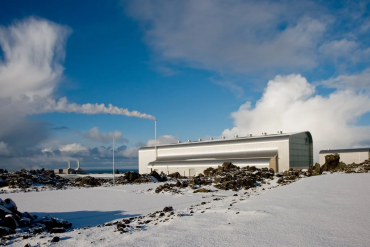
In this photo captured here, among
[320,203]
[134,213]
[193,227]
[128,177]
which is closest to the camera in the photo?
[193,227]

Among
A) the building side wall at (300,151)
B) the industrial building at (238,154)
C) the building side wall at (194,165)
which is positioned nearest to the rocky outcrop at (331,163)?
the industrial building at (238,154)

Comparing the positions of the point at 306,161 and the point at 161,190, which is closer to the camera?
the point at 161,190

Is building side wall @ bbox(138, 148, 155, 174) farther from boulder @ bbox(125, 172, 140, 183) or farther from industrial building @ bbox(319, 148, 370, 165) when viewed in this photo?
industrial building @ bbox(319, 148, 370, 165)

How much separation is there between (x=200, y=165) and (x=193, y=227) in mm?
48805

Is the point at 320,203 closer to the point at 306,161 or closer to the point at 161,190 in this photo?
the point at 161,190

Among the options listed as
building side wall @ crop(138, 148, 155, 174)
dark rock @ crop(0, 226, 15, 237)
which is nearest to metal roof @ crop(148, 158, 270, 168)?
building side wall @ crop(138, 148, 155, 174)

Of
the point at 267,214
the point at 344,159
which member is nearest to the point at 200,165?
the point at 344,159

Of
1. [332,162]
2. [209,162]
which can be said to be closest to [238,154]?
[209,162]

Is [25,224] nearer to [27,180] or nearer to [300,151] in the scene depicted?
[27,180]

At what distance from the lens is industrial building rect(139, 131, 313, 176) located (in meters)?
50.2

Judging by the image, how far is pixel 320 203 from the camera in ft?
37.6

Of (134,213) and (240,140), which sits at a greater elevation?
(240,140)

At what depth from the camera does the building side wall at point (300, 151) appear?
51.2 metres

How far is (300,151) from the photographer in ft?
179
